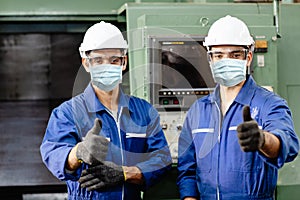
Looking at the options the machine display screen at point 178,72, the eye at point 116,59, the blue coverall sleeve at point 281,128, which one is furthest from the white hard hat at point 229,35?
the machine display screen at point 178,72

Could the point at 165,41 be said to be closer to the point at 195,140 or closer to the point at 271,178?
the point at 195,140

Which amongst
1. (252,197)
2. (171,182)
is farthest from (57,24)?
(252,197)

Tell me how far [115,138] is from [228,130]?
0.50m

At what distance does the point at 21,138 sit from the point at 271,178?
2.81m

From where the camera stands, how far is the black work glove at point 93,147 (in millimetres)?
2928

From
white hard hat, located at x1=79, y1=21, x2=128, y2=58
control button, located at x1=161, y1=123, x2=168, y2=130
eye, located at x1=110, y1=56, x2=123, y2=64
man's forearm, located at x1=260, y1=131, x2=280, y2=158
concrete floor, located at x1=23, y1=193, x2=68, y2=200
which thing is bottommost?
concrete floor, located at x1=23, y1=193, x2=68, y2=200

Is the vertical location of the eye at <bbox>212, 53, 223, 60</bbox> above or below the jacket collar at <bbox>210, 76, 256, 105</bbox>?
above

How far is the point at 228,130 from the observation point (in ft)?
10.7

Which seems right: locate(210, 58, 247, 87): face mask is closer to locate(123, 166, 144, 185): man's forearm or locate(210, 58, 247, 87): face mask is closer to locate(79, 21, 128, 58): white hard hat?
locate(79, 21, 128, 58): white hard hat

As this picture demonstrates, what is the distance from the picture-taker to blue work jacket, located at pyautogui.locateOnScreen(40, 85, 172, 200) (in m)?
3.25

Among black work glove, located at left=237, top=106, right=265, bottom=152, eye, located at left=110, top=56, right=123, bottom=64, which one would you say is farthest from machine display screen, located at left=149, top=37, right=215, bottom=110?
black work glove, located at left=237, top=106, right=265, bottom=152

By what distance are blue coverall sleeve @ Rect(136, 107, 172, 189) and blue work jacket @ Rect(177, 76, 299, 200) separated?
0.08 meters

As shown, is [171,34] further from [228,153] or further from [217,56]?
[228,153]

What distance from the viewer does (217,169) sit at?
3244 millimetres
